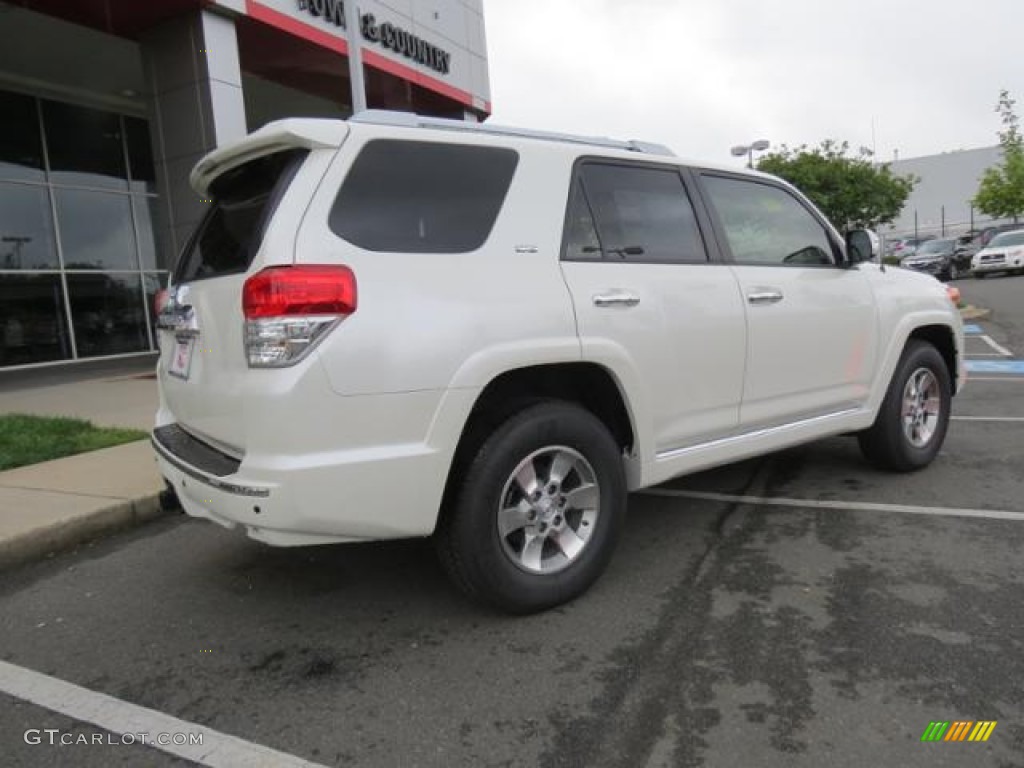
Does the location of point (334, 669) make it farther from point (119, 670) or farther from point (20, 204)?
point (20, 204)

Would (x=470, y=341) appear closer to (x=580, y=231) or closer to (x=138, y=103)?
(x=580, y=231)

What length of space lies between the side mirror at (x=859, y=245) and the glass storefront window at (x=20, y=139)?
505 inches

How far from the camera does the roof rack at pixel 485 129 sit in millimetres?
3004

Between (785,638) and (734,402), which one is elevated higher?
(734,402)

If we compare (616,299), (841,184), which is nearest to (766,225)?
(616,299)

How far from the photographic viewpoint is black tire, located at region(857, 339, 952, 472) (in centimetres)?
486

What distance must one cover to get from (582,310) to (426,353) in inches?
30.5

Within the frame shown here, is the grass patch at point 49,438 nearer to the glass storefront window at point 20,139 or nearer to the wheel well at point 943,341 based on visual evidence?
the wheel well at point 943,341

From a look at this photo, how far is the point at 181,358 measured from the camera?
129 inches

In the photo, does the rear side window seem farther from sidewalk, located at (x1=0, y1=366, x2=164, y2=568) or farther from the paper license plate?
sidewalk, located at (x1=0, y1=366, x2=164, y2=568)

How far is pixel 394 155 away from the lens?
114 inches

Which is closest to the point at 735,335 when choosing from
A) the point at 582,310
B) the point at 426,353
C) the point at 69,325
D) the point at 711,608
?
the point at 582,310

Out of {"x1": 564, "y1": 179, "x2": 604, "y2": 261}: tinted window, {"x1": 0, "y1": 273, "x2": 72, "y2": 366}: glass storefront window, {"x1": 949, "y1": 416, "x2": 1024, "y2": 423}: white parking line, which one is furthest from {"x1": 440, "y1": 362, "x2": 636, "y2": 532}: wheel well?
{"x1": 0, "y1": 273, "x2": 72, "y2": 366}: glass storefront window

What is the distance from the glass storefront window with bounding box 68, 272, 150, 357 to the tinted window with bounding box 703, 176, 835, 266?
12385mm
